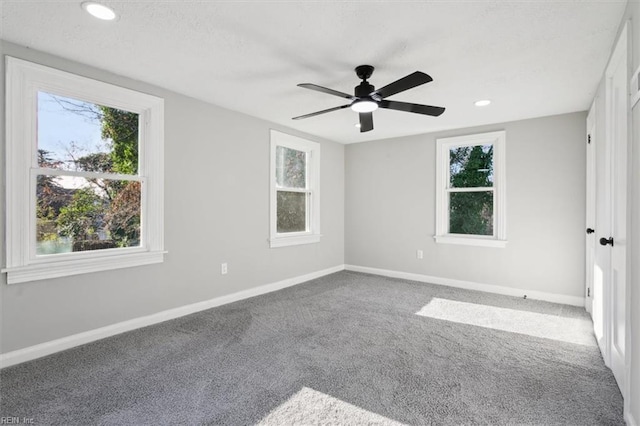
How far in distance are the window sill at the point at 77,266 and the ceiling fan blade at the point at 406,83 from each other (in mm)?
2574

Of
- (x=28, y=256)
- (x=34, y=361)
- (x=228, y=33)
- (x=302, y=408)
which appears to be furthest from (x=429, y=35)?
(x=34, y=361)

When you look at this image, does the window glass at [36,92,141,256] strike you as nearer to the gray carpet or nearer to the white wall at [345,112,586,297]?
the gray carpet

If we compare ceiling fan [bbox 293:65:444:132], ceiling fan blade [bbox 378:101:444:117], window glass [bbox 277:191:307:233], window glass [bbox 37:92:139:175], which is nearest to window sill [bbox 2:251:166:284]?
window glass [bbox 37:92:139:175]

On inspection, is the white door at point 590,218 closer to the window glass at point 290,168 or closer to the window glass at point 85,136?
the window glass at point 290,168

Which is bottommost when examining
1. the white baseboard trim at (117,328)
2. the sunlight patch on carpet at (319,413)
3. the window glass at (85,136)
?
the sunlight patch on carpet at (319,413)

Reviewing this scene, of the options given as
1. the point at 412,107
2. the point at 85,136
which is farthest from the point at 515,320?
the point at 85,136

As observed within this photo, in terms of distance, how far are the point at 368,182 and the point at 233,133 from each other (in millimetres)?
2576

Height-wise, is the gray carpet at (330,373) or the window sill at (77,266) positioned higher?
the window sill at (77,266)

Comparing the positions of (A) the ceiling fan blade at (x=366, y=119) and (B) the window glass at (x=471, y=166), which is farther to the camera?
(B) the window glass at (x=471, y=166)

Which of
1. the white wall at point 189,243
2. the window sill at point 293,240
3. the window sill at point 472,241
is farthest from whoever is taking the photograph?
the window sill at point 293,240

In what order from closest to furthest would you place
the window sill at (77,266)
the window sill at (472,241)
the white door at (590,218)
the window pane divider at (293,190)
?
the window sill at (77,266) → the white door at (590,218) → the window sill at (472,241) → the window pane divider at (293,190)

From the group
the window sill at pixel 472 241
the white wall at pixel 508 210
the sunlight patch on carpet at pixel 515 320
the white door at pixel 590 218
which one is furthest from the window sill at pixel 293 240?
the white door at pixel 590 218

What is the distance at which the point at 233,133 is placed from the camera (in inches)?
154

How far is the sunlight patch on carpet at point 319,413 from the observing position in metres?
1.72
